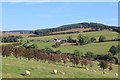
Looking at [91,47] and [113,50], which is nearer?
[113,50]

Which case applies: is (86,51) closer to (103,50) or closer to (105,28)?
(103,50)

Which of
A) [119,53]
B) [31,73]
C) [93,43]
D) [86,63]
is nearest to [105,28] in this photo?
[93,43]

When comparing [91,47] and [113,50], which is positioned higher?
[91,47]

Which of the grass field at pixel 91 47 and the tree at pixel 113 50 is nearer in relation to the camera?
the tree at pixel 113 50

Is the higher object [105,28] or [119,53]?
[105,28]

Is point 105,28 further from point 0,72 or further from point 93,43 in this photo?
point 0,72

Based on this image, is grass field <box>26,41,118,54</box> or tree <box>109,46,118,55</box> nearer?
tree <box>109,46,118,55</box>

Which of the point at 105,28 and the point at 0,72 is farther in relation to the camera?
the point at 105,28

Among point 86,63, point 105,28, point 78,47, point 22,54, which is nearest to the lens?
point 22,54

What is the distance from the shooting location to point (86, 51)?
400ft

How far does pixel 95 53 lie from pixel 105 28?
7387 cm

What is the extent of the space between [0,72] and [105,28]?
166174 millimetres

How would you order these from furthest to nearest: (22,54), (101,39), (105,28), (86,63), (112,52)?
(105,28)
(101,39)
(112,52)
(86,63)
(22,54)

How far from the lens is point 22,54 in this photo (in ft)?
201
